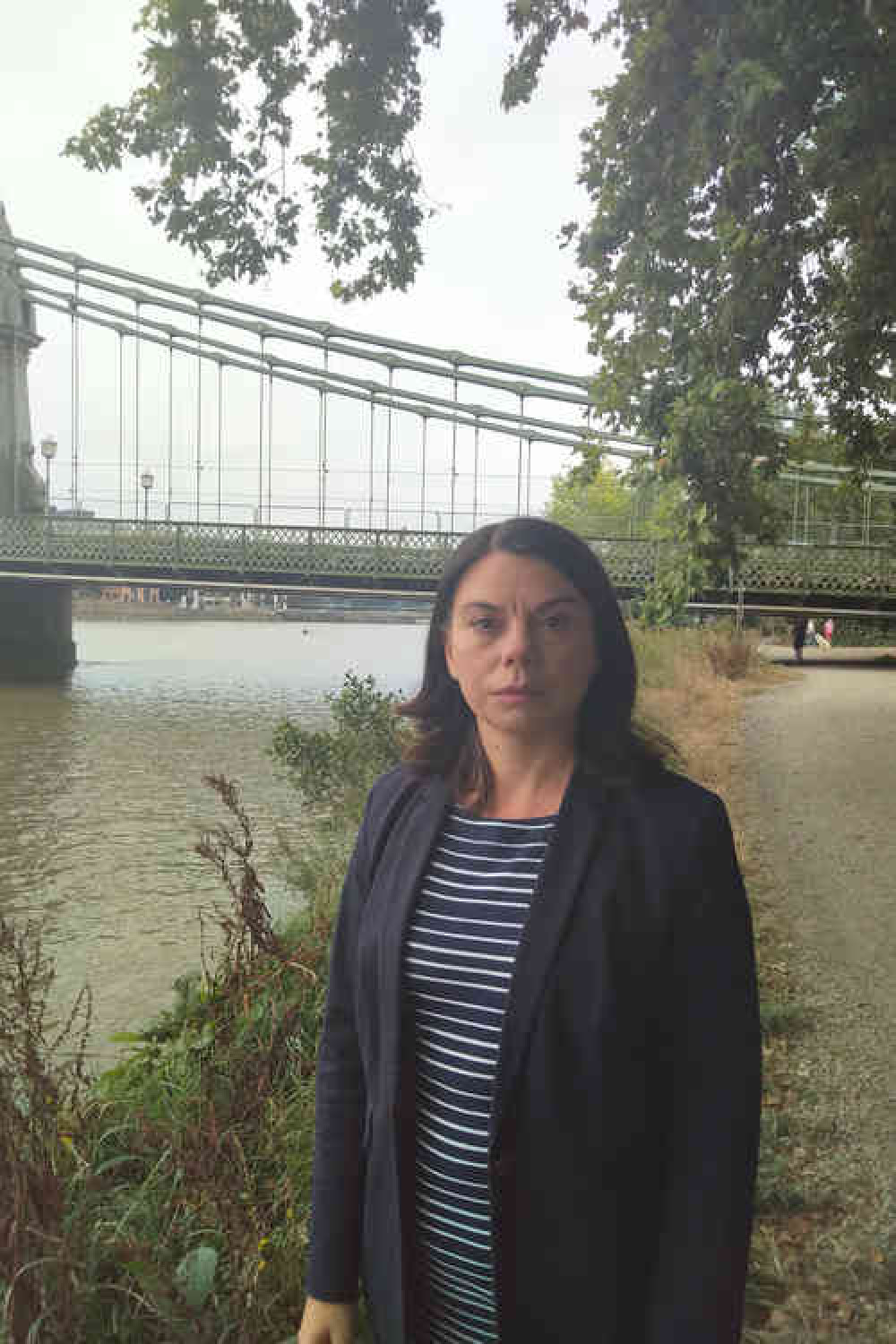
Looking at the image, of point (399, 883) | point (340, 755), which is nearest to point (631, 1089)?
point (399, 883)

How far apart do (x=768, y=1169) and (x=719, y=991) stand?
5.64 ft

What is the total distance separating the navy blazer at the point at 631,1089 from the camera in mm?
1269

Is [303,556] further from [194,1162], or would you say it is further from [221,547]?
[194,1162]

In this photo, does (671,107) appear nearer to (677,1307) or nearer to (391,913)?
(391,913)

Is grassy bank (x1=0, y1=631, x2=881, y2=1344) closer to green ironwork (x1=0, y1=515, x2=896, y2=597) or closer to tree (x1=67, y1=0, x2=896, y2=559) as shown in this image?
tree (x1=67, y1=0, x2=896, y2=559)

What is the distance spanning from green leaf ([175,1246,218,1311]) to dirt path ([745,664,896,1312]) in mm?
1567

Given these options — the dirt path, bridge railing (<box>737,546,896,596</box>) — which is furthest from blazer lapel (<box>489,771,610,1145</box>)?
bridge railing (<box>737,546,896,596</box>)

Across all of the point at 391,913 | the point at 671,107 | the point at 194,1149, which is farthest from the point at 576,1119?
the point at 671,107

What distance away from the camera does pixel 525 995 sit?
127 cm

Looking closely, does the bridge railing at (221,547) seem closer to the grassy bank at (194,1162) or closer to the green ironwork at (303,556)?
the green ironwork at (303,556)

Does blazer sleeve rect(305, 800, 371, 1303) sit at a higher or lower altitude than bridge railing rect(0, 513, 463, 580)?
lower

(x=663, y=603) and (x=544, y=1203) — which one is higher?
(x=663, y=603)

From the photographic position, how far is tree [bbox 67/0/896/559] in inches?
197

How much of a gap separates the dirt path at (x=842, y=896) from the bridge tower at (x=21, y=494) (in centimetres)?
2024
